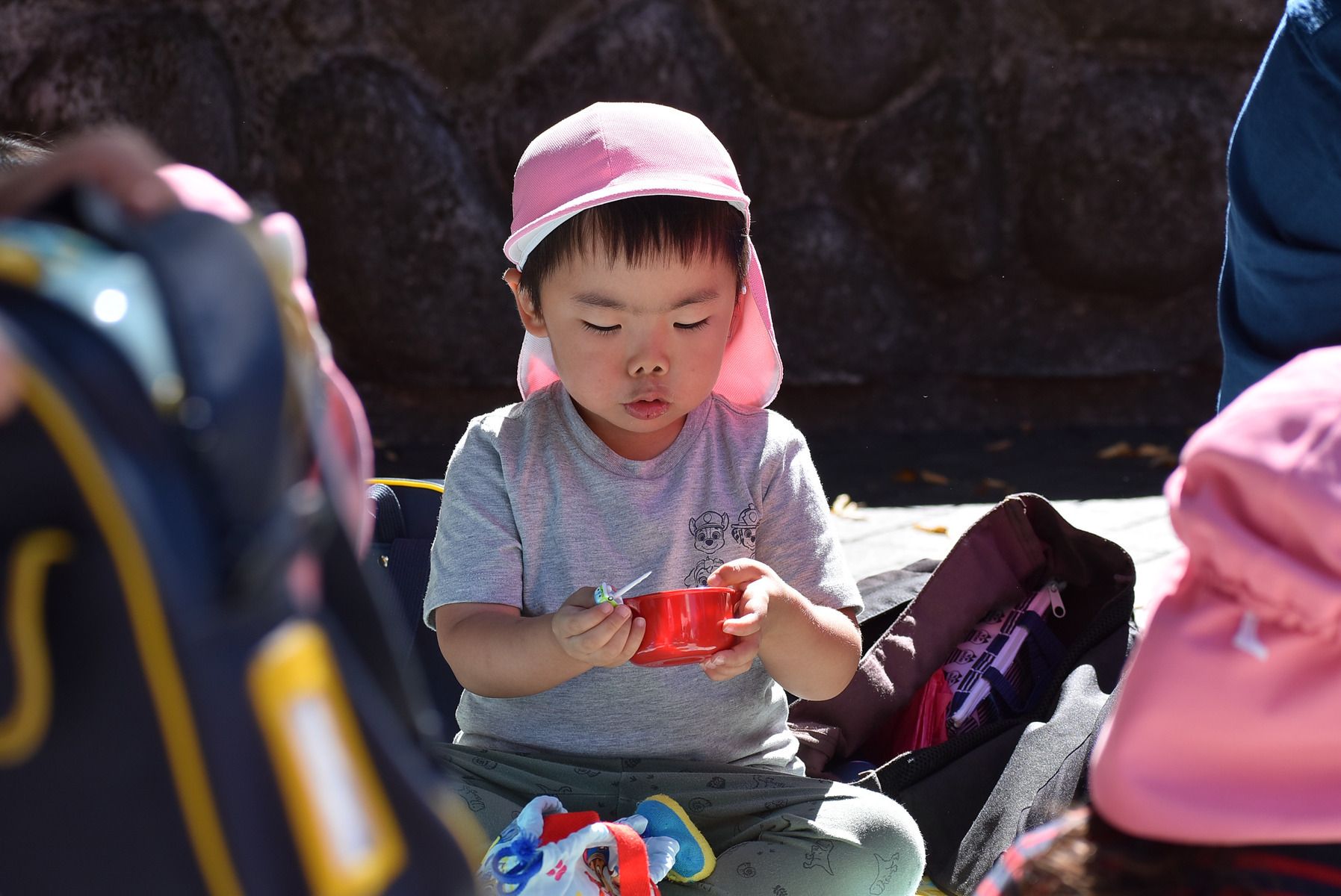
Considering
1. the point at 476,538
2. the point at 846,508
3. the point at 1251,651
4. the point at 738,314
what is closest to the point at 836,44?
the point at 846,508

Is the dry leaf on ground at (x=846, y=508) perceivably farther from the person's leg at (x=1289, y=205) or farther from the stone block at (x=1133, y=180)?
the person's leg at (x=1289, y=205)

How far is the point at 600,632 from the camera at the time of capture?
1.38 m

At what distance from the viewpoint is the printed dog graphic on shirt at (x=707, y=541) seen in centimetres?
171

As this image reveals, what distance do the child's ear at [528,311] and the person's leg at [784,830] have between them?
0.60 metres

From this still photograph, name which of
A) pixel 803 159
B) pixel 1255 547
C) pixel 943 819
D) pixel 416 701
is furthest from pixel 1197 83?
pixel 416 701

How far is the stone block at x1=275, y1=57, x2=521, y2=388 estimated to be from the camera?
3.50 meters

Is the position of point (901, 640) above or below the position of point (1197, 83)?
below

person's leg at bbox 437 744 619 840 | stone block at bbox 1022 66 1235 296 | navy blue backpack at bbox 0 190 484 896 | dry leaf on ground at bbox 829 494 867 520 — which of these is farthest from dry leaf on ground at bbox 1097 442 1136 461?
navy blue backpack at bbox 0 190 484 896

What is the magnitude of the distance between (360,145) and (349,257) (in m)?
0.31

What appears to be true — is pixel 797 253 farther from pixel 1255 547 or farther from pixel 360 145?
pixel 1255 547

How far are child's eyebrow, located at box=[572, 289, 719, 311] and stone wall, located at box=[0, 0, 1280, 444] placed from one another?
2065mm

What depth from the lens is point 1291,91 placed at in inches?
55.3

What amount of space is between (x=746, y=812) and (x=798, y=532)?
1.25ft

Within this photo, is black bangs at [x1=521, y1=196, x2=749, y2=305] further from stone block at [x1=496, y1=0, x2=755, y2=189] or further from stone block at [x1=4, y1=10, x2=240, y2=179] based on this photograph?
stone block at [x1=4, y1=10, x2=240, y2=179]
